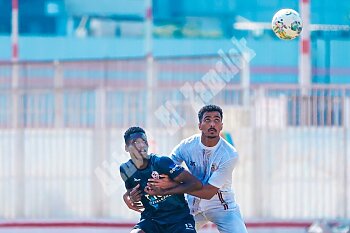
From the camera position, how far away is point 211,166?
7801 mm

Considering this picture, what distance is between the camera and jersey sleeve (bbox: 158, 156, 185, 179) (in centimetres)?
743

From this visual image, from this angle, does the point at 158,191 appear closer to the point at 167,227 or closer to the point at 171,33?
the point at 167,227

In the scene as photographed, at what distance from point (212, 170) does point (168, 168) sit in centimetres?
49

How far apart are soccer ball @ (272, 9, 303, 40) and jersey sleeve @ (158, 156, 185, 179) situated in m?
2.55

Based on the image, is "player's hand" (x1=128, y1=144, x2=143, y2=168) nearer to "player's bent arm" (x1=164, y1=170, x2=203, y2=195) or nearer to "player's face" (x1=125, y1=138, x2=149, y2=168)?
"player's face" (x1=125, y1=138, x2=149, y2=168)

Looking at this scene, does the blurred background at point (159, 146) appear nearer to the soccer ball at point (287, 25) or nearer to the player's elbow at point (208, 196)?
the soccer ball at point (287, 25)

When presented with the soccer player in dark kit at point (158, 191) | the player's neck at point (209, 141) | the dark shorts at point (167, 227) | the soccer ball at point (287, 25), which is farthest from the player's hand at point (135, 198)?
the soccer ball at point (287, 25)

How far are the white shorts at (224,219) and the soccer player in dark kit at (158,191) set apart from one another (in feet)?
1.20

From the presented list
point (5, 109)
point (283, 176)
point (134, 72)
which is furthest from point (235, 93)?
point (134, 72)

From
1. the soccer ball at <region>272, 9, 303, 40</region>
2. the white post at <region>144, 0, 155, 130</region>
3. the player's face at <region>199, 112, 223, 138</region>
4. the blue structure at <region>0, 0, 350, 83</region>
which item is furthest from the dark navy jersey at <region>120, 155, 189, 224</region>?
the blue structure at <region>0, 0, 350, 83</region>

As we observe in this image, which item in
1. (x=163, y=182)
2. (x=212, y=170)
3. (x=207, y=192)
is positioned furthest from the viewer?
(x=212, y=170)

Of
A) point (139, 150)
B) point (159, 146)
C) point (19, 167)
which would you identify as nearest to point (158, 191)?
point (139, 150)

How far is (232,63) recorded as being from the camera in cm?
1334

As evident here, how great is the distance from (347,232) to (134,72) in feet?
25.1
